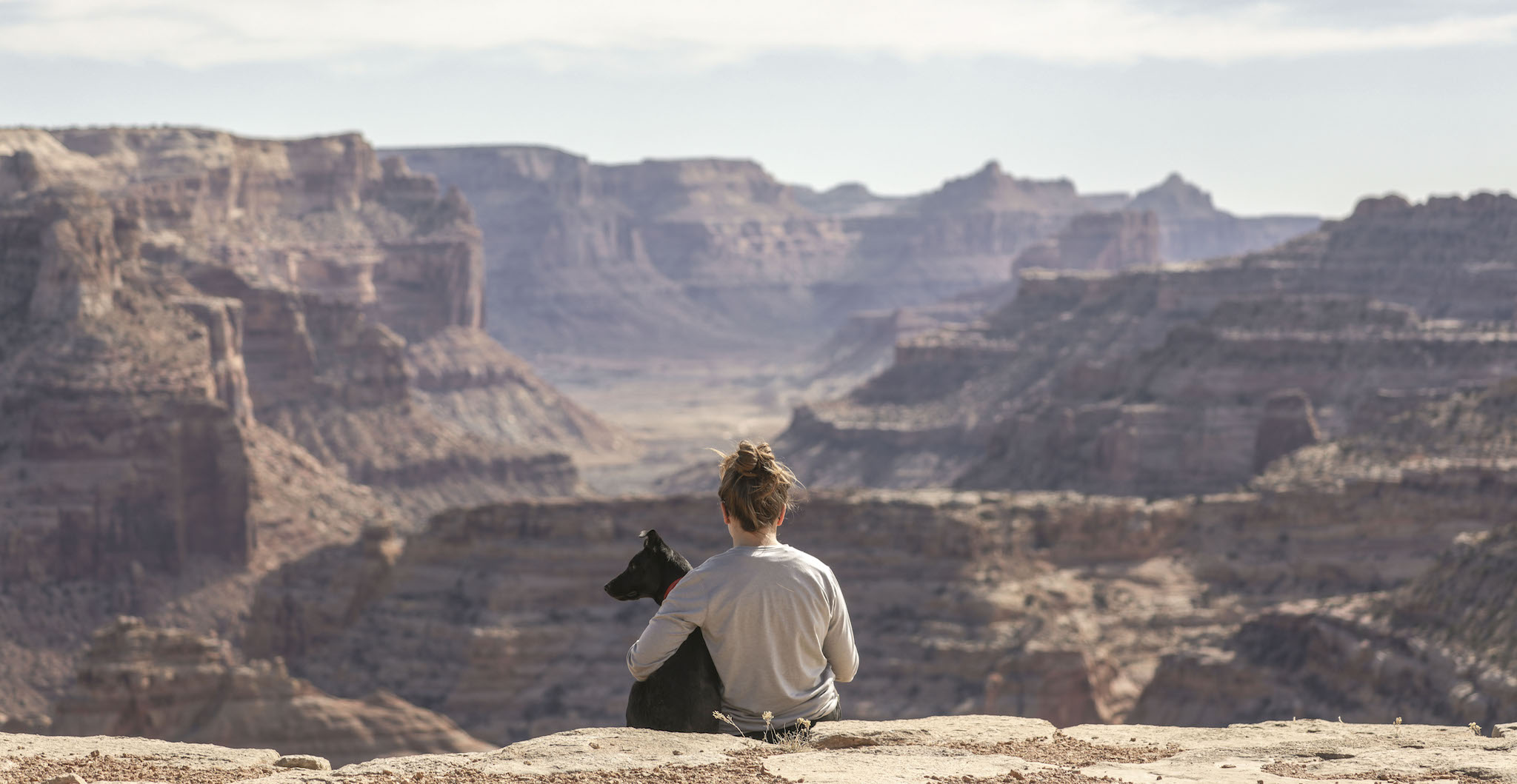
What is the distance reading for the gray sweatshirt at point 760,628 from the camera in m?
18.0

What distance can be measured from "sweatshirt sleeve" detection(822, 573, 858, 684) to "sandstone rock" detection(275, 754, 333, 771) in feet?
16.2

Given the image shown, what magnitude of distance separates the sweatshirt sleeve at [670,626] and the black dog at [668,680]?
0.42 meters

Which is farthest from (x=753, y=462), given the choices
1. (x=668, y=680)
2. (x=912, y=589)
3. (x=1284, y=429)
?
(x=1284, y=429)

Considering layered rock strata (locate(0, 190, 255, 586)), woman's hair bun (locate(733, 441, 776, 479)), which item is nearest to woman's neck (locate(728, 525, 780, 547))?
woman's hair bun (locate(733, 441, 776, 479))

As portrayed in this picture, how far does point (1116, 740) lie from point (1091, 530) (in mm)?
63186

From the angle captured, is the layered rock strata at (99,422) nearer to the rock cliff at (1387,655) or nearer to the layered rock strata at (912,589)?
the layered rock strata at (912,589)

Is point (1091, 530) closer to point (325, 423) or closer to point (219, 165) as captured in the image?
point (325, 423)

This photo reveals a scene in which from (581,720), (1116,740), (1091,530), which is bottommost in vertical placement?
(581,720)

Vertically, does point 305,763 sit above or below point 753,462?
below

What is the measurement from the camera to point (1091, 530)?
272 ft

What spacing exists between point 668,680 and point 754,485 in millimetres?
2279

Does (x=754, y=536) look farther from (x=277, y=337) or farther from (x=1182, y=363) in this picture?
(x=277, y=337)

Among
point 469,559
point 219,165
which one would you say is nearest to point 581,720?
point 469,559

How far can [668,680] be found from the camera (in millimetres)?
18781
